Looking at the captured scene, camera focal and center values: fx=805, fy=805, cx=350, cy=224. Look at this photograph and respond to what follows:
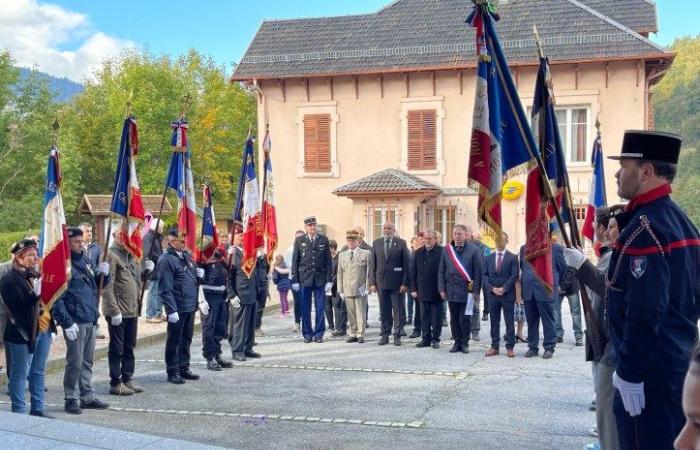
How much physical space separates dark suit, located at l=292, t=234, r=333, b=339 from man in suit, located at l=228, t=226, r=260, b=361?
6.65 feet

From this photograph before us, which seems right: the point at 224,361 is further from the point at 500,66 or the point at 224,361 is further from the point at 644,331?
the point at 644,331

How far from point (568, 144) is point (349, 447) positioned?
19709 millimetres

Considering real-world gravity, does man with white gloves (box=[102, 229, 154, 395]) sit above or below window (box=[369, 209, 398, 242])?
below

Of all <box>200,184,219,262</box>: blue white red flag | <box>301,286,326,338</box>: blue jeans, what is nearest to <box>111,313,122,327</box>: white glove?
<box>200,184,219,262</box>: blue white red flag

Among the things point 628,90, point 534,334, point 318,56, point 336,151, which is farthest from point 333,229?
point 534,334

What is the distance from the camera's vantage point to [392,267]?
14664 mm

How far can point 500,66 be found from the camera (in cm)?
600

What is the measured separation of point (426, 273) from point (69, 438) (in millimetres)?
8393

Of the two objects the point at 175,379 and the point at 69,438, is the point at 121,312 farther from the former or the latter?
the point at 69,438

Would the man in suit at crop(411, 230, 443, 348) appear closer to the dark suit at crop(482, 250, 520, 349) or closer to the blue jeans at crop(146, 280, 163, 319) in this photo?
the dark suit at crop(482, 250, 520, 349)

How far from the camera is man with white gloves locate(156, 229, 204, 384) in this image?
10.8m

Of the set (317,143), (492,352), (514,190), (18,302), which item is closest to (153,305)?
(492,352)

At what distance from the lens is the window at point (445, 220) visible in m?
27.0

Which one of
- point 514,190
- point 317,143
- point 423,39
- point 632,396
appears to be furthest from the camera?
point 317,143
